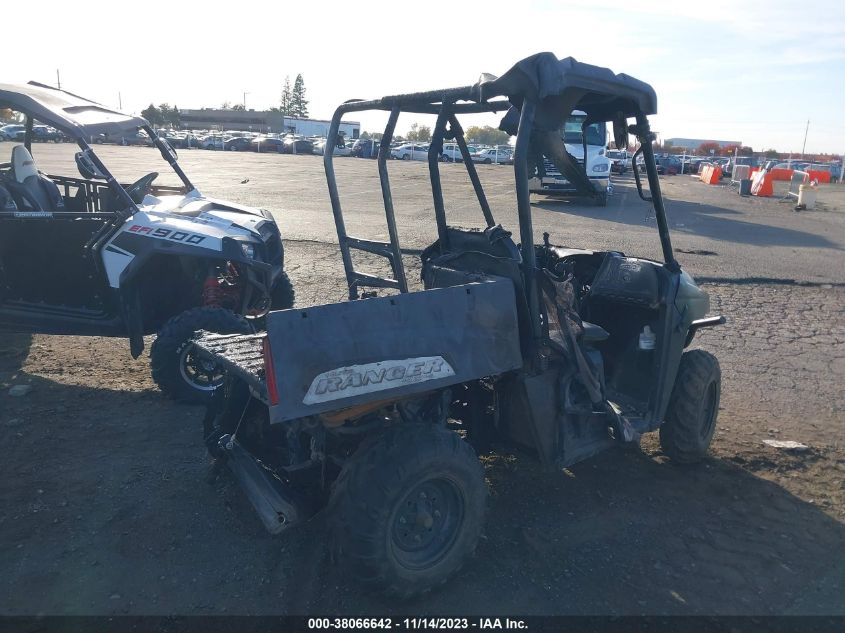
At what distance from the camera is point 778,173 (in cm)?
4084

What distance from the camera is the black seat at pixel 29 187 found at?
6461 mm

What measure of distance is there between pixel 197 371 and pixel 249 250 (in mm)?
1143

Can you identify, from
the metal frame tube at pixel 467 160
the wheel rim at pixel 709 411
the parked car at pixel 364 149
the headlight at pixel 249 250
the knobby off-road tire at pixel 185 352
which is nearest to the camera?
the metal frame tube at pixel 467 160

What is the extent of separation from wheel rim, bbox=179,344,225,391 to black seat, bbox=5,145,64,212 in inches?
95.3

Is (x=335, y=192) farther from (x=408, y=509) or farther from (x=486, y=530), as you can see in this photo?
(x=486, y=530)

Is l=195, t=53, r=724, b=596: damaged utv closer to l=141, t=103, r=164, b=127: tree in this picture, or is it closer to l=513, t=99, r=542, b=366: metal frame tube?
l=513, t=99, r=542, b=366: metal frame tube

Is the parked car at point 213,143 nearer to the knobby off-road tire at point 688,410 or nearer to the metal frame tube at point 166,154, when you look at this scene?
the metal frame tube at point 166,154

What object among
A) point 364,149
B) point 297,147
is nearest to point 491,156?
point 364,149

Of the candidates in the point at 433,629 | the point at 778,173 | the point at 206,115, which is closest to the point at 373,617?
the point at 433,629

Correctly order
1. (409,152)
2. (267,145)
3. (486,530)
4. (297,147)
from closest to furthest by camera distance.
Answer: (486,530) → (409,152) → (297,147) → (267,145)

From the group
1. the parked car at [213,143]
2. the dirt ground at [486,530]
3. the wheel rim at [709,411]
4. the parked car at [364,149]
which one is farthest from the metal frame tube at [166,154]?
the parked car at [213,143]

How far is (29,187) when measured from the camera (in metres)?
6.61

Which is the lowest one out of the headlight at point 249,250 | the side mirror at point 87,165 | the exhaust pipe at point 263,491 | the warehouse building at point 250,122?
the exhaust pipe at point 263,491

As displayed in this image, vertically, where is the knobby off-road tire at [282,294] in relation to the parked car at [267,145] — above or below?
below
